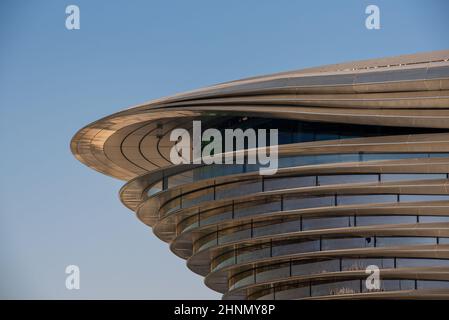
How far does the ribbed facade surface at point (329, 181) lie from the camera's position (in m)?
60.7

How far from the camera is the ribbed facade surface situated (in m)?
60.7

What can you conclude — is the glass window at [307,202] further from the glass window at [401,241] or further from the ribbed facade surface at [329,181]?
the glass window at [401,241]

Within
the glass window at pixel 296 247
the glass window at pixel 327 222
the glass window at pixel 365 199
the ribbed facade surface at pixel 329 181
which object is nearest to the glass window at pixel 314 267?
the ribbed facade surface at pixel 329 181

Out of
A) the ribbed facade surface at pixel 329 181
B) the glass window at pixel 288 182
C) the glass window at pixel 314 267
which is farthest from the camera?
the glass window at pixel 314 267

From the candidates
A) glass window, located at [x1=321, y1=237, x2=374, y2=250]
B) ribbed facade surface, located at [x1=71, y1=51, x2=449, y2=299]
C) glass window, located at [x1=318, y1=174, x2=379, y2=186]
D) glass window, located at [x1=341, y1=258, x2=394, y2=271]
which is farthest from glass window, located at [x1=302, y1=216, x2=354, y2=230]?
glass window, located at [x1=318, y1=174, x2=379, y2=186]

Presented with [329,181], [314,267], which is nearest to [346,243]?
[314,267]

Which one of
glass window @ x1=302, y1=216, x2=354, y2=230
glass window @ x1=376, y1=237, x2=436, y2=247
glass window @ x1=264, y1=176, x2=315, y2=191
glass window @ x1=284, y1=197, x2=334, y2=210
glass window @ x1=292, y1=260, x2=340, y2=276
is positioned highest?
glass window @ x1=264, y1=176, x2=315, y2=191

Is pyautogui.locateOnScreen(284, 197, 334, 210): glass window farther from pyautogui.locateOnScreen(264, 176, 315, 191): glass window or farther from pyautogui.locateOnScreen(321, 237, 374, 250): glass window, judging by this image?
pyautogui.locateOnScreen(321, 237, 374, 250): glass window

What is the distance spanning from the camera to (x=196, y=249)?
232 feet

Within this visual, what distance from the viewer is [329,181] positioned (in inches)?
2467

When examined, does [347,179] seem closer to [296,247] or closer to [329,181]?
[329,181]

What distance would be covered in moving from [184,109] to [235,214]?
20.1 feet
